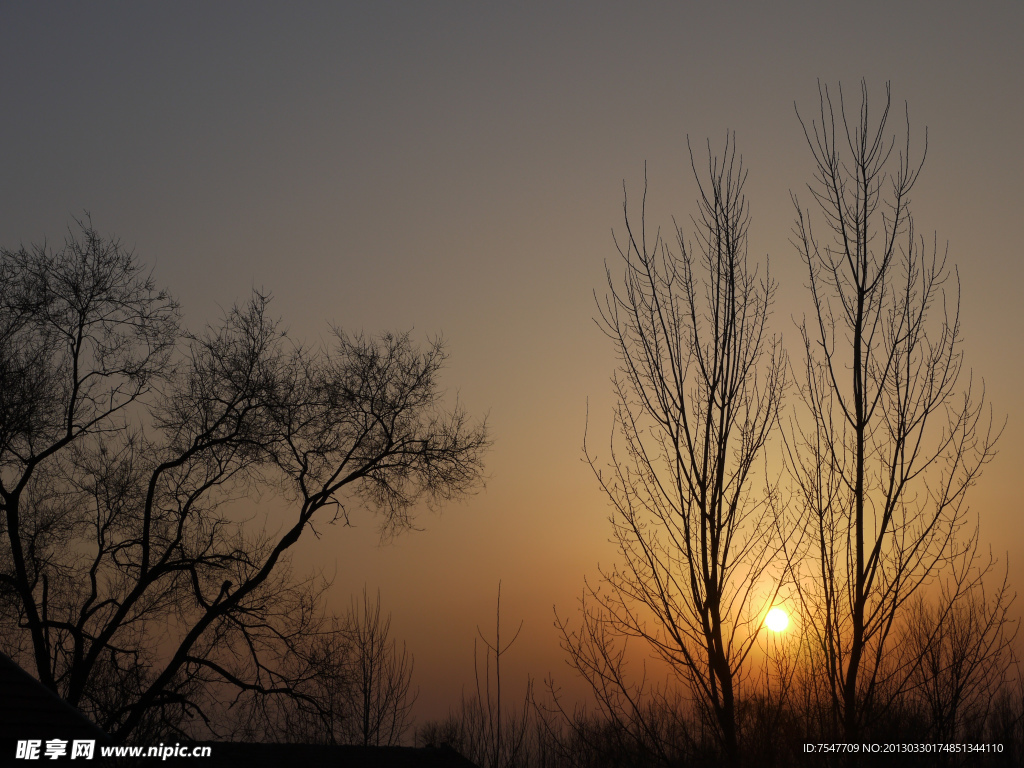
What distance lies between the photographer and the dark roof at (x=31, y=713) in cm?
790

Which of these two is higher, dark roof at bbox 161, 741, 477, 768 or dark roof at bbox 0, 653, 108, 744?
dark roof at bbox 0, 653, 108, 744

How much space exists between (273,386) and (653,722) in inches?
562

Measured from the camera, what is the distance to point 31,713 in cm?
803

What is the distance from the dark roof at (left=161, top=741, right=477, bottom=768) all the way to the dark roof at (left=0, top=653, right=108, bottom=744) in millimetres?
11807

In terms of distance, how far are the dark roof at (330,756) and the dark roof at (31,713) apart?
1181 cm

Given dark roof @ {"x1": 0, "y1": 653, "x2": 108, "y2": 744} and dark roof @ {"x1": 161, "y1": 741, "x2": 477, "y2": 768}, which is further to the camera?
dark roof @ {"x1": 161, "y1": 741, "x2": 477, "y2": 768}

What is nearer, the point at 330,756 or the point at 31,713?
the point at 31,713

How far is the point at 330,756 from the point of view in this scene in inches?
981

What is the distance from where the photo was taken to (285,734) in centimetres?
1731

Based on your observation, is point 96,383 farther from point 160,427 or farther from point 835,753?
point 835,753

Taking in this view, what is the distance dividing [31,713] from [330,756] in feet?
61.7

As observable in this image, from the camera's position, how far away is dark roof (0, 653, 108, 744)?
7898 mm

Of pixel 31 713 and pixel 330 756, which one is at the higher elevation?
pixel 31 713

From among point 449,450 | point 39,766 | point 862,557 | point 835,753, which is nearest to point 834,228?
point 862,557
